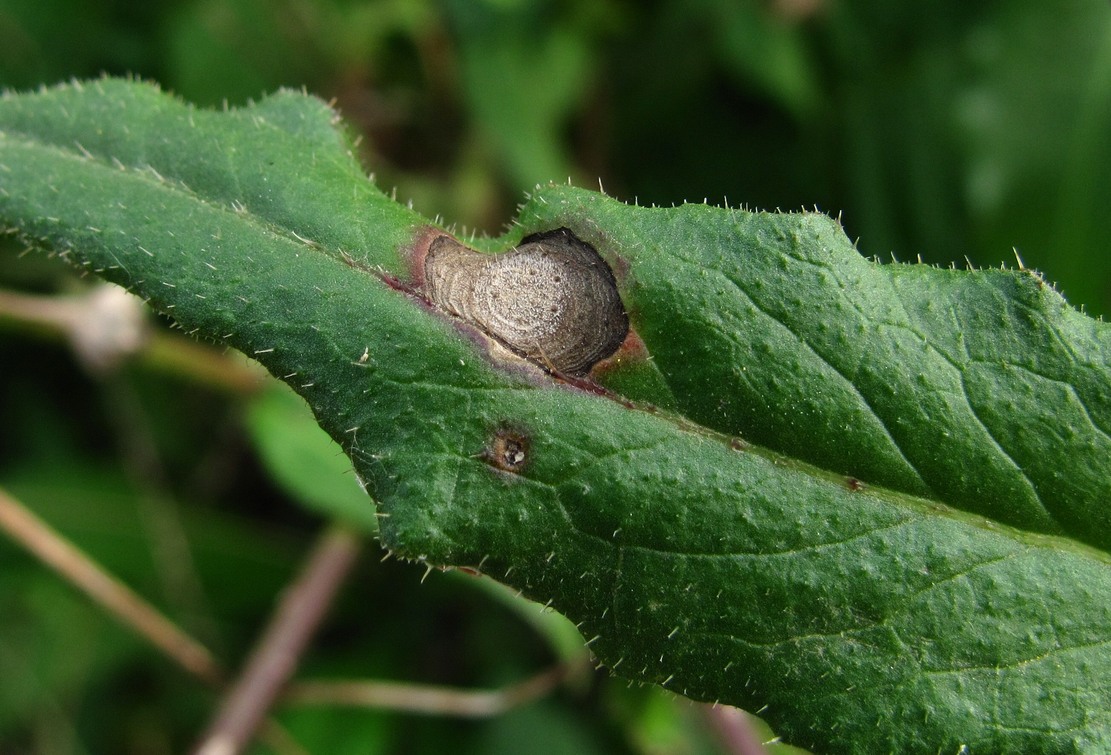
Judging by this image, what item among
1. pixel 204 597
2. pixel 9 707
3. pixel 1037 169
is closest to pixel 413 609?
pixel 204 597

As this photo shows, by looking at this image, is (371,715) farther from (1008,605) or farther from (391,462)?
(1008,605)

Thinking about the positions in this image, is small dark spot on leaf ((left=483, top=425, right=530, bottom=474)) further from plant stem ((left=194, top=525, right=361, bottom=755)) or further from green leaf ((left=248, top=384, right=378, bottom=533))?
plant stem ((left=194, top=525, right=361, bottom=755))

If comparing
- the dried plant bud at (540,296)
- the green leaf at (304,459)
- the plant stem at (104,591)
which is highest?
the green leaf at (304,459)

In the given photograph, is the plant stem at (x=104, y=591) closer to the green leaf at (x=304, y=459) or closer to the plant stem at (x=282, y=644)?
the plant stem at (x=282, y=644)

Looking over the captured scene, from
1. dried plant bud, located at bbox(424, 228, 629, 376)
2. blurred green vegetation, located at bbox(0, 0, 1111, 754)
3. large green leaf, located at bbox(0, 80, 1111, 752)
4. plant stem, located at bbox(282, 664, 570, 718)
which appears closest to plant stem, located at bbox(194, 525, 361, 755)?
plant stem, located at bbox(282, 664, 570, 718)

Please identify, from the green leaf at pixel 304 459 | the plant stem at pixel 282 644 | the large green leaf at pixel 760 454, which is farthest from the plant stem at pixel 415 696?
the large green leaf at pixel 760 454

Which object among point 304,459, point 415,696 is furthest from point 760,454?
point 304,459
